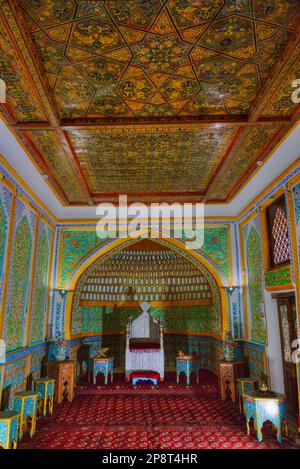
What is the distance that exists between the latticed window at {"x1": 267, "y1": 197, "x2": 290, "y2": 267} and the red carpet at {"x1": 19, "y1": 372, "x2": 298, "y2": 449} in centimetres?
277

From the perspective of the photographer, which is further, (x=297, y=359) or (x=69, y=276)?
(x=69, y=276)

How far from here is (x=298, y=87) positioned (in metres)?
3.87

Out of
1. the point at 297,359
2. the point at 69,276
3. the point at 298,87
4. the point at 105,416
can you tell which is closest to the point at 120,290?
the point at 69,276

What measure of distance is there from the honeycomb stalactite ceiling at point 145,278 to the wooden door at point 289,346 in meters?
4.04

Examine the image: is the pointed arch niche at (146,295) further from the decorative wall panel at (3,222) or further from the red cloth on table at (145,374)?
the decorative wall panel at (3,222)

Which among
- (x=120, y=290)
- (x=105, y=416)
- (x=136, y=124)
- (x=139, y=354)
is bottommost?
(x=105, y=416)

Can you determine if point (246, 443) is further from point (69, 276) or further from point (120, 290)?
point (120, 290)

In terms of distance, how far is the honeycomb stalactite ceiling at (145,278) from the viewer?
1012 cm

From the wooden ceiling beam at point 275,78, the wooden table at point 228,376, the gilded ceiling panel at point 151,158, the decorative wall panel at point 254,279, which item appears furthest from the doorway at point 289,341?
the wooden ceiling beam at point 275,78

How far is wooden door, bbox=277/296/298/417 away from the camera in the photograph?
5.57m

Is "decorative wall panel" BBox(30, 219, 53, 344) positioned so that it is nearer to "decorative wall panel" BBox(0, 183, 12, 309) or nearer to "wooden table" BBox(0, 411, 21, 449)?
"decorative wall panel" BBox(0, 183, 12, 309)

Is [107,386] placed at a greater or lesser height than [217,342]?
lesser

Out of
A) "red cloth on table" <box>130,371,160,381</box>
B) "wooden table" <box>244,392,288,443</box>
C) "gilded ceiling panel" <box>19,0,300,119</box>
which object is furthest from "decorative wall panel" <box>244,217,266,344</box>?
"gilded ceiling panel" <box>19,0,300,119</box>

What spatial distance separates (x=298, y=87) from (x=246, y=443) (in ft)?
15.2
